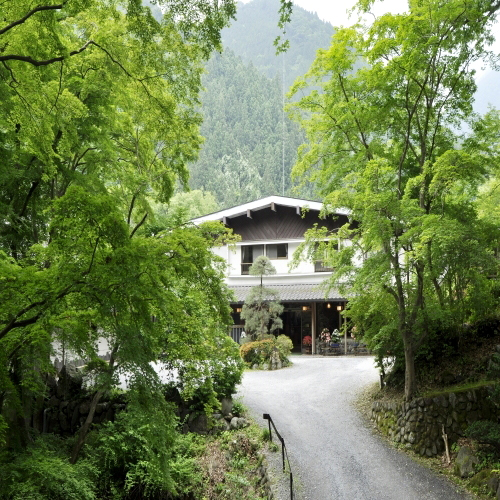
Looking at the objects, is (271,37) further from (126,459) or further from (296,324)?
(126,459)

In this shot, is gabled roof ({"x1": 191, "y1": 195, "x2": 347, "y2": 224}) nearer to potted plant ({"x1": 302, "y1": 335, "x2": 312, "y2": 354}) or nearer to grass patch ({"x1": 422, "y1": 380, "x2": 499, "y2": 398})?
potted plant ({"x1": 302, "y1": 335, "x2": 312, "y2": 354})

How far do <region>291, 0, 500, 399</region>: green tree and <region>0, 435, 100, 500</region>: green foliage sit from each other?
20.7 feet

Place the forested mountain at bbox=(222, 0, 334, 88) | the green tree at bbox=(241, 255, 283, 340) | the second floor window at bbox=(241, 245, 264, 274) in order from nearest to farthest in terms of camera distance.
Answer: the green tree at bbox=(241, 255, 283, 340) → the second floor window at bbox=(241, 245, 264, 274) → the forested mountain at bbox=(222, 0, 334, 88)

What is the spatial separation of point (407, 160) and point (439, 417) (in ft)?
19.1

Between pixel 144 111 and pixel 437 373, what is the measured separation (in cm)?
872

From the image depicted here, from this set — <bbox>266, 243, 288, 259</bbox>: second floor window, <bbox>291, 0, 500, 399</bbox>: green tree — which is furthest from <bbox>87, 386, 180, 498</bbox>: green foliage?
<bbox>266, 243, 288, 259</bbox>: second floor window

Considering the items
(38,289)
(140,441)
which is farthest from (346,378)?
(38,289)

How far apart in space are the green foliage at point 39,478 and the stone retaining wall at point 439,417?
6497 millimetres

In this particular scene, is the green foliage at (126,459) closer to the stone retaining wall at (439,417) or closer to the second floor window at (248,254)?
the stone retaining wall at (439,417)

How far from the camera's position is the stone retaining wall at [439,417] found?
379 inches

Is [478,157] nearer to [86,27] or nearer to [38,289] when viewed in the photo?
[86,27]

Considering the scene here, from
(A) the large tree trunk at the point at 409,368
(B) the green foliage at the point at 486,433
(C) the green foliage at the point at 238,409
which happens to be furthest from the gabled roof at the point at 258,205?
(B) the green foliage at the point at 486,433

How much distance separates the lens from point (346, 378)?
15617mm

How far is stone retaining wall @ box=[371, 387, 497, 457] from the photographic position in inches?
379
